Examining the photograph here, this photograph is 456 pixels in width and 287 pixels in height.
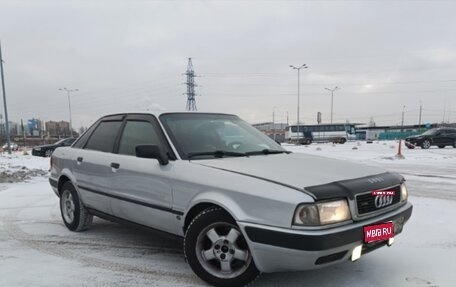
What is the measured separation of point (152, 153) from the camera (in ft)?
12.7

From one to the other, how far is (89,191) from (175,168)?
1.72 meters

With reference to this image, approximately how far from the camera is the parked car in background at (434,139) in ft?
94.1

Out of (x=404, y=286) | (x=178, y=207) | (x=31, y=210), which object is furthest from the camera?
(x=31, y=210)

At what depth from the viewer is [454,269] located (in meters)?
3.86

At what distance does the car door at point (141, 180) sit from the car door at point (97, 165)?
0.48 feet

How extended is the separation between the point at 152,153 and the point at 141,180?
1.35 feet

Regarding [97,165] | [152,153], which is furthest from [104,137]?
[152,153]

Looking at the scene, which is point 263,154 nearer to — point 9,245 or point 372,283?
point 372,283

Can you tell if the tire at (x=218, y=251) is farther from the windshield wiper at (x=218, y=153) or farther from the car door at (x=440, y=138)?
the car door at (x=440, y=138)

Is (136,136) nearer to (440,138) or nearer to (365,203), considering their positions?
(365,203)

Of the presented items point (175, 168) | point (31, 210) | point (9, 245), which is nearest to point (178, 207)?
point (175, 168)

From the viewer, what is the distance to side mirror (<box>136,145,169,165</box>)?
3.85 metres

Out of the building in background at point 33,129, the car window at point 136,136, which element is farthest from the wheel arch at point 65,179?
the building in background at point 33,129

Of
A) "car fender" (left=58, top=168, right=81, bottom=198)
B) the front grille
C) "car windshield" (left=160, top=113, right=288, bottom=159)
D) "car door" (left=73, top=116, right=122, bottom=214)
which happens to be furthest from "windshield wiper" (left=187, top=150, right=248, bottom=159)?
"car fender" (left=58, top=168, right=81, bottom=198)
